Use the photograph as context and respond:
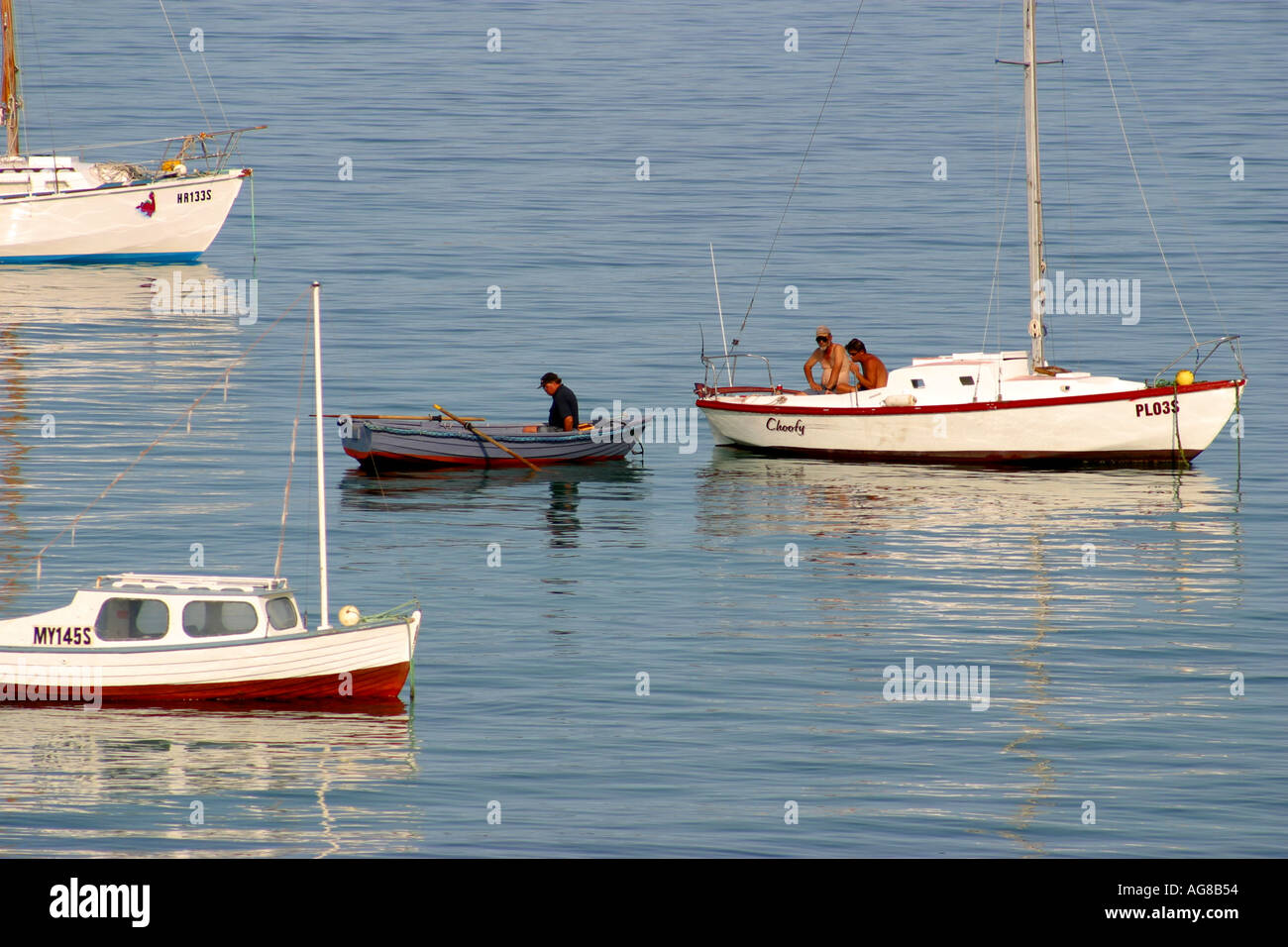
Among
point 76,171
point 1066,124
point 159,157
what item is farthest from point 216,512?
point 1066,124

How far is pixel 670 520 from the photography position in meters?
39.3

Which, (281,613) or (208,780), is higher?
(281,613)

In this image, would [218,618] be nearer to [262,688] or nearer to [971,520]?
[262,688]

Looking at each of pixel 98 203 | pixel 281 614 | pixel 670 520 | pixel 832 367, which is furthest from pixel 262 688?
pixel 98 203

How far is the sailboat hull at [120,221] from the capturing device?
7025 centimetres

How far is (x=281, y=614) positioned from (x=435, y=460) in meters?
15.6

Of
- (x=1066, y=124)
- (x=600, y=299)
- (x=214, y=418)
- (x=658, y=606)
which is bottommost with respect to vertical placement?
(x=658, y=606)

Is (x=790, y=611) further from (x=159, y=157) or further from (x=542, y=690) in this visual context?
(x=159, y=157)

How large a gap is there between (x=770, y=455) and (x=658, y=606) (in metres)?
13.0

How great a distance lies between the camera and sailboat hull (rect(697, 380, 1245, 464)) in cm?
4259

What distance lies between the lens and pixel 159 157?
9044 centimetres

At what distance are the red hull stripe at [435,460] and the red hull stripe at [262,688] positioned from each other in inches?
607

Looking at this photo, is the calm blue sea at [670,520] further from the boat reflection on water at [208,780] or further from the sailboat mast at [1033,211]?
the sailboat mast at [1033,211]
